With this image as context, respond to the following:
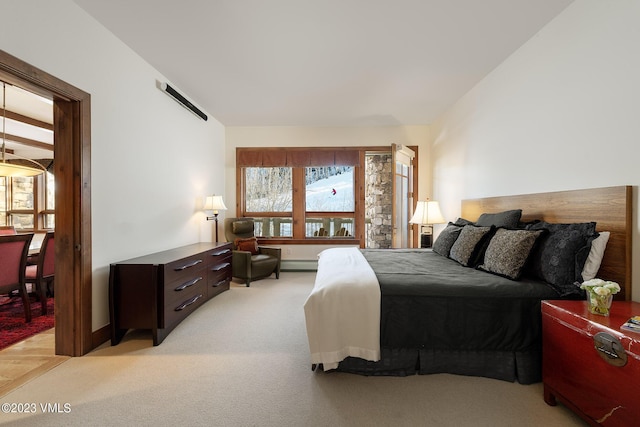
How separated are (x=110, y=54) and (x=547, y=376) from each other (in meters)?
4.10

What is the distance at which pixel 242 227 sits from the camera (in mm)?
4648

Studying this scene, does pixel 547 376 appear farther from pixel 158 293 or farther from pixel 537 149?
pixel 158 293

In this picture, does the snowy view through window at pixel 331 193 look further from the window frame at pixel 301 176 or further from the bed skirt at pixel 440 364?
the bed skirt at pixel 440 364

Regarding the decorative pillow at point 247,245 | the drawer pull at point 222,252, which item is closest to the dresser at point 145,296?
the drawer pull at point 222,252

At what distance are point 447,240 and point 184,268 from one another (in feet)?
9.24

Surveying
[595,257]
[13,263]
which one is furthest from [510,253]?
[13,263]

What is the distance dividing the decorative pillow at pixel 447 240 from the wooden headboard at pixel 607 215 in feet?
2.47

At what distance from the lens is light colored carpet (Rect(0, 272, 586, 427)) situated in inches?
56.9

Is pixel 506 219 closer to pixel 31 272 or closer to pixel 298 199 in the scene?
pixel 298 199

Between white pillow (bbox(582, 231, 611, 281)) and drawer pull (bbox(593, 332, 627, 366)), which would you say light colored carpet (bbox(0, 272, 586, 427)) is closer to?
drawer pull (bbox(593, 332, 627, 366))

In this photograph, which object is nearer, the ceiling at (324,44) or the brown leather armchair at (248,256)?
the ceiling at (324,44)

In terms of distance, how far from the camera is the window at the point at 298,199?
5020 mm

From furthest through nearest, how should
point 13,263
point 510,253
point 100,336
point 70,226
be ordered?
point 13,263 < point 100,336 < point 70,226 < point 510,253

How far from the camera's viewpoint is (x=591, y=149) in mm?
1852
